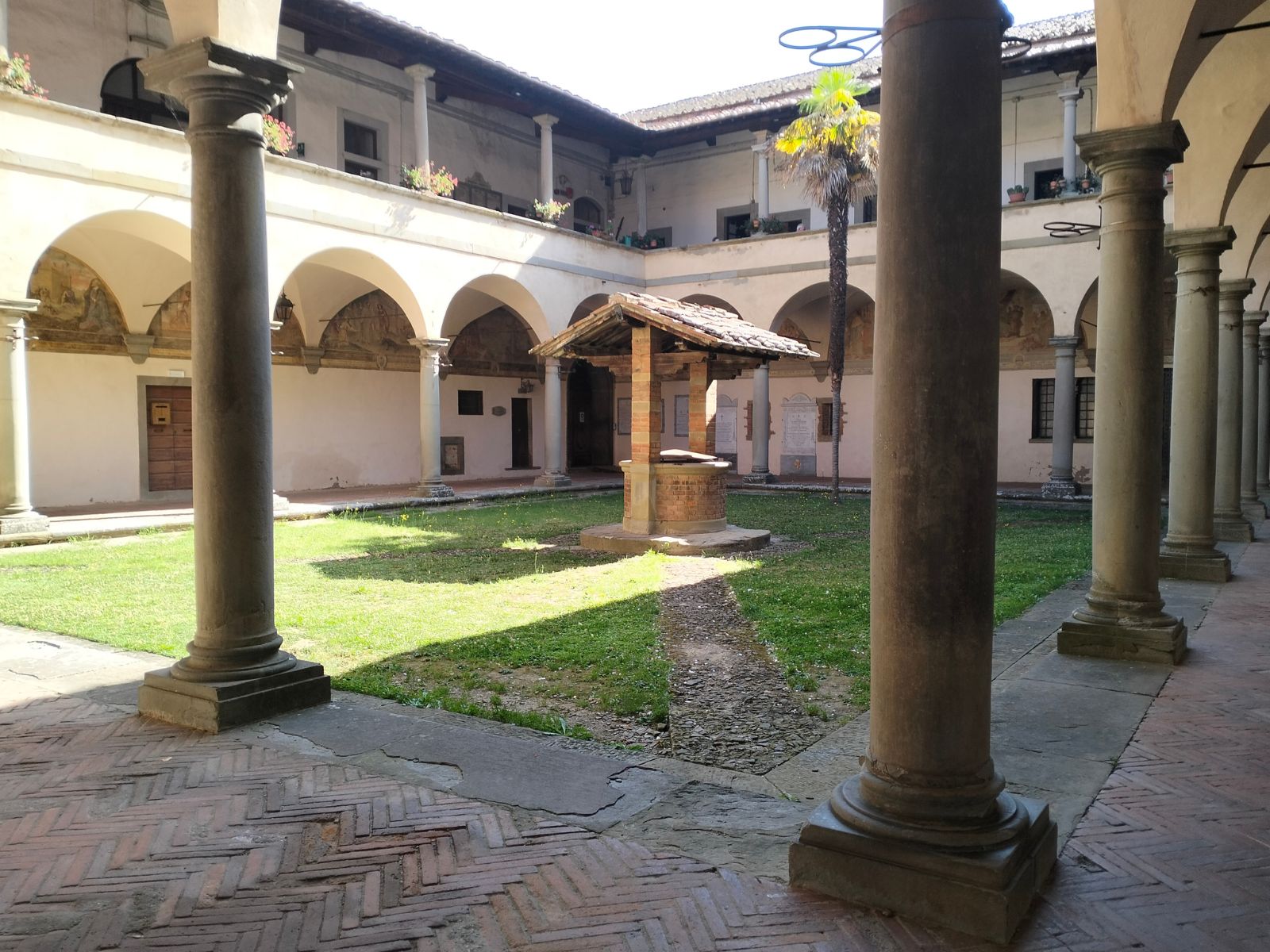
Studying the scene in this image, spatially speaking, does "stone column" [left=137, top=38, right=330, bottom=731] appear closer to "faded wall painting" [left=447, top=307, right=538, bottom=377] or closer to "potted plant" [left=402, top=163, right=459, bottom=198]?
"potted plant" [left=402, top=163, right=459, bottom=198]

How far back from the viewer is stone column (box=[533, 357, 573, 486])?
19844 millimetres

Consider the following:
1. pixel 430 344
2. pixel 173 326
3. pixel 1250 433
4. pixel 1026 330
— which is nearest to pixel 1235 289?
pixel 1250 433

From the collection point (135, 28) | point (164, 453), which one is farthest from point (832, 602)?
point (135, 28)

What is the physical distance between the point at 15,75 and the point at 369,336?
9474 mm

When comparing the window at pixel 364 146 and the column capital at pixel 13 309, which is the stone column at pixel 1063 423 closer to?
the window at pixel 364 146

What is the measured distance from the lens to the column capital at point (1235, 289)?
420 inches

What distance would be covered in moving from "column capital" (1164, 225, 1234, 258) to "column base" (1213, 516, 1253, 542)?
4194 millimetres

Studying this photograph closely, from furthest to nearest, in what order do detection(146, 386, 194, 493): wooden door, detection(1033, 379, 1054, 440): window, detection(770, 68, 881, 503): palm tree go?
detection(1033, 379, 1054, 440): window < detection(146, 386, 194, 493): wooden door < detection(770, 68, 881, 503): palm tree

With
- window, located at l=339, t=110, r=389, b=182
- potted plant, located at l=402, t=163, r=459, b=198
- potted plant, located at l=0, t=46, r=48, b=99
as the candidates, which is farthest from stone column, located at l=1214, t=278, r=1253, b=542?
window, located at l=339, t=110, r=389, b=182

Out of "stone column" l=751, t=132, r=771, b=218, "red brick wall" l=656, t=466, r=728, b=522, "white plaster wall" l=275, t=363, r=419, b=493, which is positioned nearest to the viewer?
"red brick wall" l=656, t=466, r=728, b=522

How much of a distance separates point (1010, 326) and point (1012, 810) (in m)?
21.0

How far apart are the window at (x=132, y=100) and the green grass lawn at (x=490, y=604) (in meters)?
8.21

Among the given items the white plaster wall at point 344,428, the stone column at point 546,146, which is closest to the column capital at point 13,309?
the white plaster wall at point 344,428

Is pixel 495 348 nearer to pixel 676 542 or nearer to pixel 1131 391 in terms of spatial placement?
pixel 676 542
